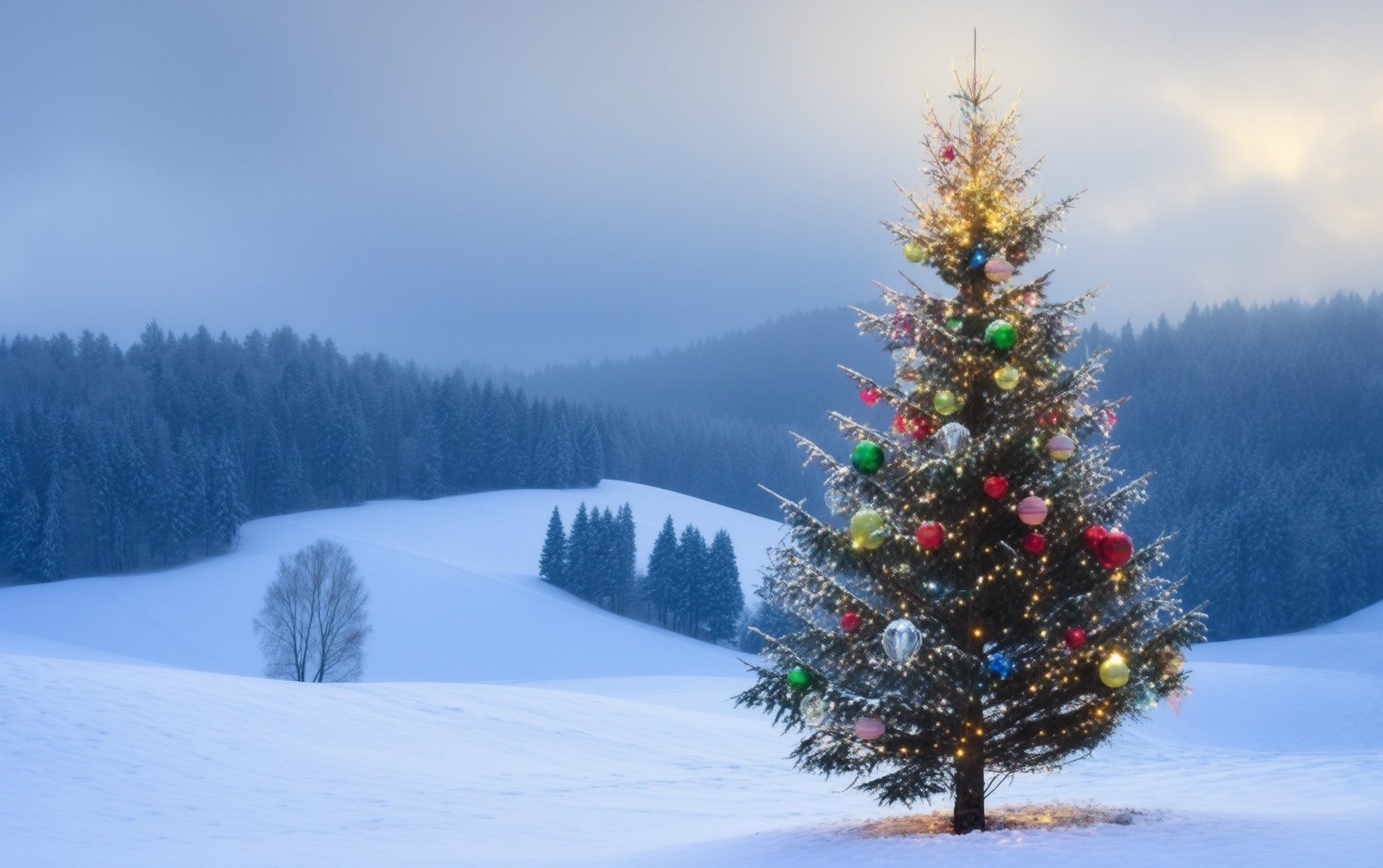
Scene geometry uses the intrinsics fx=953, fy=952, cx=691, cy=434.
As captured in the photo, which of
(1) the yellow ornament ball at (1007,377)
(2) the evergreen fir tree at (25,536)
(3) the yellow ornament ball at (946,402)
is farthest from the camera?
(2) the evergreen fir tree at (25,536)

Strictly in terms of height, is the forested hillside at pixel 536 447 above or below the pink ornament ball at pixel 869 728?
above

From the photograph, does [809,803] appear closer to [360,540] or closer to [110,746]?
[110,746]

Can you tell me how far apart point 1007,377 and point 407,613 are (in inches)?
1954

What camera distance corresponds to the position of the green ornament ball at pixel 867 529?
858cm

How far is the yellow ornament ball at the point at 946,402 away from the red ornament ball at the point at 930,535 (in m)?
1.19

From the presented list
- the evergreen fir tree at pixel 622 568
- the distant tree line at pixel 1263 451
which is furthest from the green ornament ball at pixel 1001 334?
the evergreen fir tree at pixel 622 568

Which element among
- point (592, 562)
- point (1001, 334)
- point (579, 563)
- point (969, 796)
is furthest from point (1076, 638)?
point (592, 562)

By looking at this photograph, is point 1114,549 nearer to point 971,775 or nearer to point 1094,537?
point 1094,537

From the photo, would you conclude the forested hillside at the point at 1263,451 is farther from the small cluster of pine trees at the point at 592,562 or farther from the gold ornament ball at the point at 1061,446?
the gold ornament ball at the point at 1061,446

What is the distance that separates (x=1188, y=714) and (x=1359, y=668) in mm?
20125

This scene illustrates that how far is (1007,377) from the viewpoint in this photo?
9.00 m

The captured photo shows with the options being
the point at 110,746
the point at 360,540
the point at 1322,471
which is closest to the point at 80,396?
the point at 360,540

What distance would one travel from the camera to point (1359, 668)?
43.5 meters

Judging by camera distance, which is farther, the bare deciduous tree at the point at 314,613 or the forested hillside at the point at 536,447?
the forested hillside at the point at 536,447
